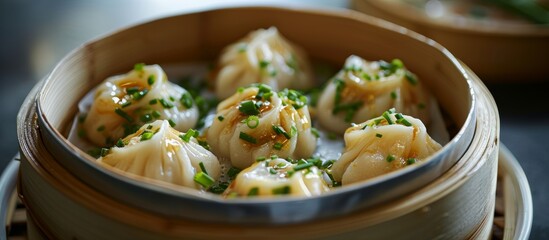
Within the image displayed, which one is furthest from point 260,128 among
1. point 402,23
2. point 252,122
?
point 402,23

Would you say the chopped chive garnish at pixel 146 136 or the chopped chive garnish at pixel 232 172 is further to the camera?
the chopped chive garnish at pixel 232 172

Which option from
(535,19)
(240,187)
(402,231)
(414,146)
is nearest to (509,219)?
(414,146)

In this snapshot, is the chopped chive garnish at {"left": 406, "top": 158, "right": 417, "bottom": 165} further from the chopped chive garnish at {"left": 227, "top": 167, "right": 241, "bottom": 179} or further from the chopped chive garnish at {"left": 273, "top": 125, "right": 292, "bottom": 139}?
the chopped chive garnish at {"left": 227, "top": 167, "right": 241, "bottom": 179}

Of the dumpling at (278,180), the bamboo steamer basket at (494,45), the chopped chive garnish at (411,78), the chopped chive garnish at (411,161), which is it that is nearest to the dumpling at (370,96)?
the chopped chive garnish at (411,78)

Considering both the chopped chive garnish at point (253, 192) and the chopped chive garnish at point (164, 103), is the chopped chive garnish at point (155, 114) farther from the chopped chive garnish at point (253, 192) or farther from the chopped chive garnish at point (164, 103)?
the chopped chive garnish at point (253, 192)

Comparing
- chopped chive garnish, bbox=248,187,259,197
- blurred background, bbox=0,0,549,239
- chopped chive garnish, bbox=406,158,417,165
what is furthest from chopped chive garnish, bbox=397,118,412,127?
blurred background, bbox=0,0,549,239

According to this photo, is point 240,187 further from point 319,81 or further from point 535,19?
point 535,19
